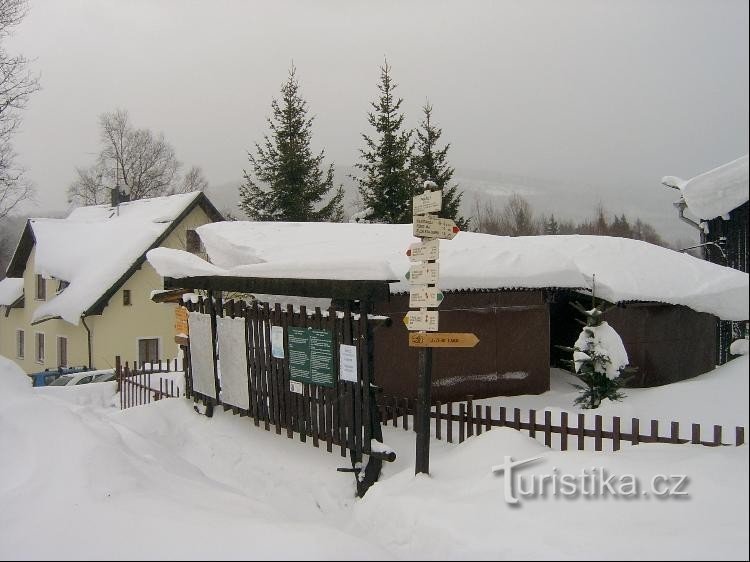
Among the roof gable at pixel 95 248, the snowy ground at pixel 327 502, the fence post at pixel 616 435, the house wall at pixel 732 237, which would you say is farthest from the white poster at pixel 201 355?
the roof gable at pixel 95 248

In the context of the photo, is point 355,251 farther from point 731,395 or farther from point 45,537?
point 45,537

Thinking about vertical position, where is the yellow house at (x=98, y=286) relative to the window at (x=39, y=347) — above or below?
above

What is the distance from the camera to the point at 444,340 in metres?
6.98

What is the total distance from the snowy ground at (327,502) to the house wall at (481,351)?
7.92 feet

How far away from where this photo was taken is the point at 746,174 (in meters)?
4.81

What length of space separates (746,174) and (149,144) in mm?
55528

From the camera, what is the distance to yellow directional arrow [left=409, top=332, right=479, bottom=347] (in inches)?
273

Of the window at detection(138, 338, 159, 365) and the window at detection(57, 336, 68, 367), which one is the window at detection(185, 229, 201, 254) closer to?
the window at detection(138, 338, 159, 365)

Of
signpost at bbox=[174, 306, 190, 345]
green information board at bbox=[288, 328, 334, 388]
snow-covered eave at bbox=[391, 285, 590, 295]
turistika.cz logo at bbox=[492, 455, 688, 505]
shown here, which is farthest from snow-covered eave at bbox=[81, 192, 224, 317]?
turistika.cz logo at bbox=[492, 455, 688, 505]

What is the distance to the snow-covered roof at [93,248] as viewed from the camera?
25.4m

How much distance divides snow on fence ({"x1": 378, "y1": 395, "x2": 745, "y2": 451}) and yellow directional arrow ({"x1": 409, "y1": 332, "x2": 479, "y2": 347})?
4.70 feet

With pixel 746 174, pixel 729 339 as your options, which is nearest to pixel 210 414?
pixel 746 174

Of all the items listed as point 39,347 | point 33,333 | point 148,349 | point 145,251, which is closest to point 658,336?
point 145,251

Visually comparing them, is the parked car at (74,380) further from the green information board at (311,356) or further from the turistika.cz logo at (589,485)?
the turistika.cz logo at (589,485)
